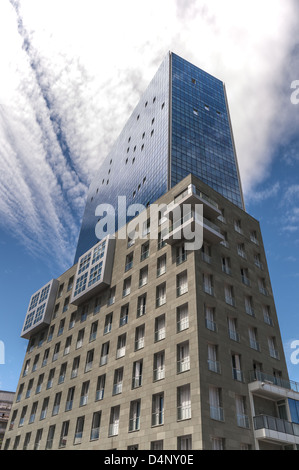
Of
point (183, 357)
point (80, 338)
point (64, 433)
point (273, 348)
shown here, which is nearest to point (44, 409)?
point (64, 433)

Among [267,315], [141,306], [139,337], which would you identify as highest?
[267,315]

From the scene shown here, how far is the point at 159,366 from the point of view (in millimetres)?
32500

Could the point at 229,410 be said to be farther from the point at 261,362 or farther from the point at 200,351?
the point at 261,362

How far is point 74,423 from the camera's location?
3838 centimetres

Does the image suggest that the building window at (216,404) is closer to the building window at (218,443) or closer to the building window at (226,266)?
the building window at (218,443)

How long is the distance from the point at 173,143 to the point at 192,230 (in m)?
34.7

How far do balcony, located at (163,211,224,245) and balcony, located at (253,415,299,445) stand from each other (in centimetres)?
1595

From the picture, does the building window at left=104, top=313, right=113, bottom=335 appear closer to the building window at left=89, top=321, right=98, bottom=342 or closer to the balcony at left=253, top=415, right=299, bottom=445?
the building window at left=89, top=321, right=98, bottom=342

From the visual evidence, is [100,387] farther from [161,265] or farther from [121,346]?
[161,265]

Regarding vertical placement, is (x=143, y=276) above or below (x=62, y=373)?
above

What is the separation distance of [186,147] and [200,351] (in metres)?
46.5

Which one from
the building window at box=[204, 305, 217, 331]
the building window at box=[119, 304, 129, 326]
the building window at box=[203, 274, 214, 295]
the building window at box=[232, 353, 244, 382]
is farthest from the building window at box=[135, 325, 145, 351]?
the building window at box=[232, 353, 244, 382]

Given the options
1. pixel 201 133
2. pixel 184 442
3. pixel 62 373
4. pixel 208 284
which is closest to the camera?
pixel 184 442
